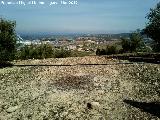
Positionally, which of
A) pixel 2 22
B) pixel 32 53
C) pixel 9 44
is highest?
pixel 2 22

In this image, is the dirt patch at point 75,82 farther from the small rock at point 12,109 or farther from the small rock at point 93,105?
the small rock at point 12,109

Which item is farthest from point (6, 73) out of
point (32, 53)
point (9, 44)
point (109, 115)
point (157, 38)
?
point (32, 53)

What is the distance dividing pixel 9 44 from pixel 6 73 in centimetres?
505

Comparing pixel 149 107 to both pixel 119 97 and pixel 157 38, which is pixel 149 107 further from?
pixel 157 38

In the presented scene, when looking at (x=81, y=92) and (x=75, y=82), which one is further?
(x=75, y=82)

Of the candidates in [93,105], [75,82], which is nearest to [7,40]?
[75,82]

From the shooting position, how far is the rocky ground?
18594mm

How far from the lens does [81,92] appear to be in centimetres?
Answer: 2245

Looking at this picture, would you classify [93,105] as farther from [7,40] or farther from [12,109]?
[7,40]

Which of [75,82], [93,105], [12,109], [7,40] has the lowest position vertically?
[12,109]

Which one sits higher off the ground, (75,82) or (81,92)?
(75,82)

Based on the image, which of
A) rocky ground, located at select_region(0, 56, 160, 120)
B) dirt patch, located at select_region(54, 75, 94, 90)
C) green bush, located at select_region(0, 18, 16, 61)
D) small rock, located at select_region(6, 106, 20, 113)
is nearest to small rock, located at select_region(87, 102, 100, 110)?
rocky ground, located at select_region(0, 56, 160, 120)

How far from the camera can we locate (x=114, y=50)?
80.4m

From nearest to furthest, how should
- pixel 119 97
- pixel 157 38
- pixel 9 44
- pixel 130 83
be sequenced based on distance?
1. pixel 119 97
2. pixel 130 83
3. pixel 9 44
4. pixel 157 38
